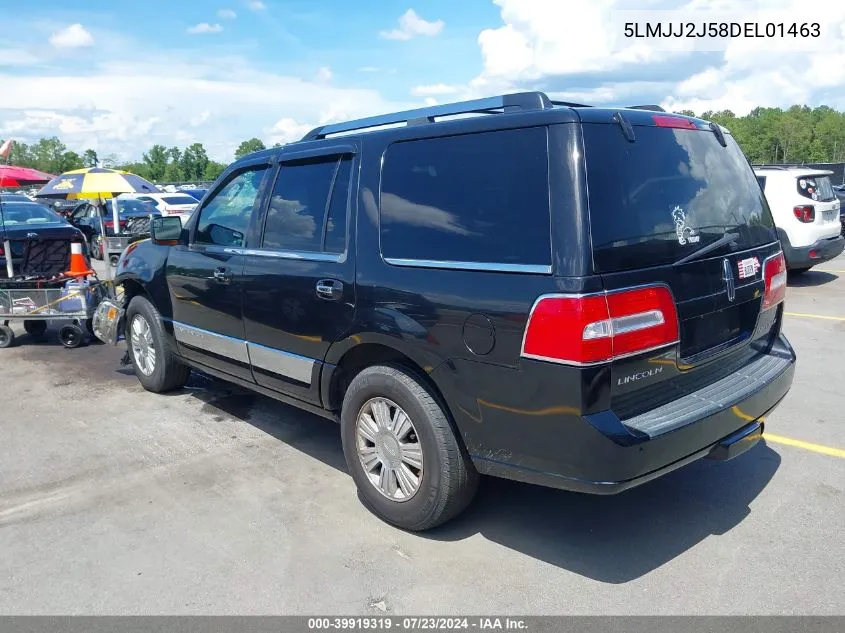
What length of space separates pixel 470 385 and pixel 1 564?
247 cm

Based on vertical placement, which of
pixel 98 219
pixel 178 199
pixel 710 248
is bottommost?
pixel 710 248

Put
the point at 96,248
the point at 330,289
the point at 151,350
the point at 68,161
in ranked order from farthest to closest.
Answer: the point at 68,161, the point at 96,248, the point at 151,350, the point at 330,289

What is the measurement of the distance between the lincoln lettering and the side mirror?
369cm

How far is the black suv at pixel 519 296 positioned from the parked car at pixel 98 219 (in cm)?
1568

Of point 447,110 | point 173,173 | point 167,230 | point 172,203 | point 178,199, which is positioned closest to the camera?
point 447,110

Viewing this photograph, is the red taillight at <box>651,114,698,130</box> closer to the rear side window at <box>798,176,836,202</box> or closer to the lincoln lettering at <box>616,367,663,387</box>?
the lincoln lettering at <box>616,367,663,387</box>

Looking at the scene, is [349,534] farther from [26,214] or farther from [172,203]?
[172,203]

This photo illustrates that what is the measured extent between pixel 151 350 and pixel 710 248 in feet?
15.0

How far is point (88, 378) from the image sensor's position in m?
6.77

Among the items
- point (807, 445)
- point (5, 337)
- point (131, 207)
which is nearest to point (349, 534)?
point (807, 445)

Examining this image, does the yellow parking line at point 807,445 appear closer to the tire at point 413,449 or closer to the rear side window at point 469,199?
the tire at point 413,449

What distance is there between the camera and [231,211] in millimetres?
4871
